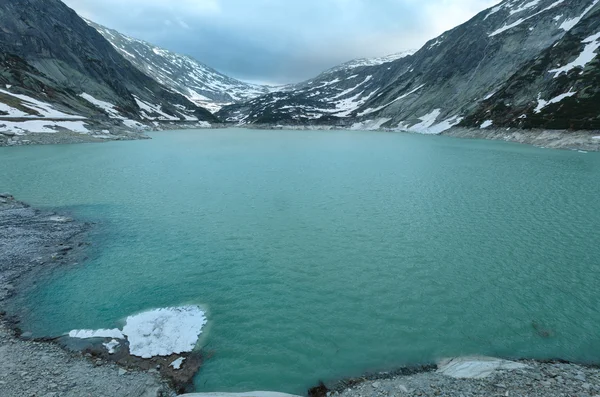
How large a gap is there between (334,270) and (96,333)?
40.0ft

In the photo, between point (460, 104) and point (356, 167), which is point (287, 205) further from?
point (460, 104)

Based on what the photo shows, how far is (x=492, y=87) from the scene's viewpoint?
140 metres

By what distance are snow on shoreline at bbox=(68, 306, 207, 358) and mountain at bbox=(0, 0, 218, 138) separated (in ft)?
299

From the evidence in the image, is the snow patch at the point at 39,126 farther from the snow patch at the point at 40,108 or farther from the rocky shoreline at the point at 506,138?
the snow patch at the point at 40,108

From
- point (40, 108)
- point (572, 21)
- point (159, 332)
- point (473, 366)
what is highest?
point (572, 21)

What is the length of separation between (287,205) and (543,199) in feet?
85.0

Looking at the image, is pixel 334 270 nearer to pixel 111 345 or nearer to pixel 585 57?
pixel 111 345

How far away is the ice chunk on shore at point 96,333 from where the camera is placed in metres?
14.3

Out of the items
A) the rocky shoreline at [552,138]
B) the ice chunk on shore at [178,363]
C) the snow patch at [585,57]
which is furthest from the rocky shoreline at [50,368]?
the snow patch at [585,57]

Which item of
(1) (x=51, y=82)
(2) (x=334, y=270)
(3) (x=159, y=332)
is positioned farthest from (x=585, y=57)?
(1) (x=51, y=82)

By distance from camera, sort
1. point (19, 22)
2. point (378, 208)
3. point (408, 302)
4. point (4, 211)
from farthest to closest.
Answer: point (19, 22), point (378, 208), point (4, 211), point (408, 302)

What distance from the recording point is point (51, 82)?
456ft

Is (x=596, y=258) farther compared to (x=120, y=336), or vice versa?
(x=596, y=258)

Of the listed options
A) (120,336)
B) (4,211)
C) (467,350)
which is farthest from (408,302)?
(4,211)
